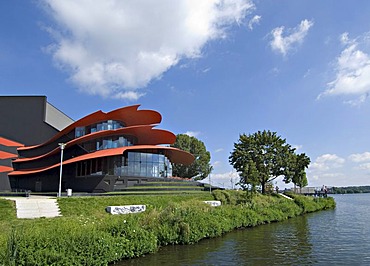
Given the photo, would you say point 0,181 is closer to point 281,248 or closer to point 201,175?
point 201,175

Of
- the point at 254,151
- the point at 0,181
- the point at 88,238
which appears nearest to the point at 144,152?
the point at 254,151

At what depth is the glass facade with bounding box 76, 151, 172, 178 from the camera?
39.3 m

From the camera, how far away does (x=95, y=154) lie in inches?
1519

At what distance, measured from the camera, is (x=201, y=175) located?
2657 inches

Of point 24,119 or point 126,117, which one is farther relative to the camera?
point 24,119

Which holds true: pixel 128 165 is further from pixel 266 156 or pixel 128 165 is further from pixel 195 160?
pixel 195 160

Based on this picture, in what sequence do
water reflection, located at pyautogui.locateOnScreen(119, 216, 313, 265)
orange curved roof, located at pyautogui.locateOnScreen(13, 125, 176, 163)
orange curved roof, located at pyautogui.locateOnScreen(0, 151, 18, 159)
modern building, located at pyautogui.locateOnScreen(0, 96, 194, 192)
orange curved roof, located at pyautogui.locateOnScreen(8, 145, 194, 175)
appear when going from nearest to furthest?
water reflection, located at pyautogui.locateOnScreen(119, 216, 313, 265), orange curved roof, located at pyautogui.locateOnScreen(8, 145, 194, 175), modern building, located at pyautogui.locateOnScreen(0, 96, 194, 192), orange curved roof, located at pyautogui.locateOnScreen(13, 125, 176, 163), orange curved roof, located at pyautogui.locateOnScreen(0, 151, 18, 159)

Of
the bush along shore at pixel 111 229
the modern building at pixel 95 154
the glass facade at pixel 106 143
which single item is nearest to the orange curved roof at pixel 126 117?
the modern building at pixel 95 154

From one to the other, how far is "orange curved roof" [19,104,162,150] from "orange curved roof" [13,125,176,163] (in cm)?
203

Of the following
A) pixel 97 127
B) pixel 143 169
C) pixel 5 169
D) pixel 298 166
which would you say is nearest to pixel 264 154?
pixel 298 166

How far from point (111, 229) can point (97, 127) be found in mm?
30570

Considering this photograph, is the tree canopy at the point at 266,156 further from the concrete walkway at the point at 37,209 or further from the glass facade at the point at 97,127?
the concrete walkway at the point at 37,209

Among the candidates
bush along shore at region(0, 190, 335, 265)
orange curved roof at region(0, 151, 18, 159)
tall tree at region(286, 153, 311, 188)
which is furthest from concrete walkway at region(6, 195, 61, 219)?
tall tree at region(286, 153, 311, 188)

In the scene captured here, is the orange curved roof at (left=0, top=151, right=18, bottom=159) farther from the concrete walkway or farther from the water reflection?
the water reflection
